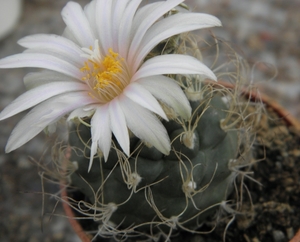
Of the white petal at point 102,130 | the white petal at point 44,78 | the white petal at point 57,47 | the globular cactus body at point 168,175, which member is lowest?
the globular cactus body at point 168,175

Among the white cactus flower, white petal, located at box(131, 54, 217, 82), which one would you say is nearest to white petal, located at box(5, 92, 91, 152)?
the white cactus flower

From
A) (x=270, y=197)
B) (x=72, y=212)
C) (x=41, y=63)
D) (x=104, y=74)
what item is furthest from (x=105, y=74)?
(x=270, y=197)

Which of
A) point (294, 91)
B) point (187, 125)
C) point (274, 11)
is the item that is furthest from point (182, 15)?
point (274, 11)

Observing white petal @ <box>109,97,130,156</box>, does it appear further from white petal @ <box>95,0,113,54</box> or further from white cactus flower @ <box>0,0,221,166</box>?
white petal @ <box>95,0,113,54</box>

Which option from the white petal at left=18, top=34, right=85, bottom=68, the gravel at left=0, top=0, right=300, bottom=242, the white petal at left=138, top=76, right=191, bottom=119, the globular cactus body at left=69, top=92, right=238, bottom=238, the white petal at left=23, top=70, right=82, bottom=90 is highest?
the white petal at left=18, top=34, right=85, bottom=68

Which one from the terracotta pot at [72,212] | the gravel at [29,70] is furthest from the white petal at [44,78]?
the gravel at [29,70]

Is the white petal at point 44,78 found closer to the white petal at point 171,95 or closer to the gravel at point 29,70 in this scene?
the white petal at point 171,95

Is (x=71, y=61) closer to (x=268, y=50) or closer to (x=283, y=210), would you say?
(x=283, y=210)

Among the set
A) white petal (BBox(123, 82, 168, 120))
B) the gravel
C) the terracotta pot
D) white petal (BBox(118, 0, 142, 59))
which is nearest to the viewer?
white petal (BBox(123, 82, 168, 120))
